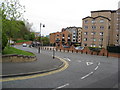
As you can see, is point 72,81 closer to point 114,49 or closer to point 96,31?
point 114,49

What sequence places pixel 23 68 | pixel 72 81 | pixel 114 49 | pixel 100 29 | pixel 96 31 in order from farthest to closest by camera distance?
1. pixel 96 31
2. pixel 100 29
3. pixel 114 49
4. pixel 23 68
5. pixel 72 81

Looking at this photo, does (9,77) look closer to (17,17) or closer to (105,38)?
(17,17)

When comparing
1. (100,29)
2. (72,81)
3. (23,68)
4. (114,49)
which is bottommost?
(72,81)

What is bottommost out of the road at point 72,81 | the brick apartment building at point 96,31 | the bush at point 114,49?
the road at point 72,81

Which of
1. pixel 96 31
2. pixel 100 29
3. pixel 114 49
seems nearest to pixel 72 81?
pixel 114 49

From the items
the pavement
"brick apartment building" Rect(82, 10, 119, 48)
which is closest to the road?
the pavement

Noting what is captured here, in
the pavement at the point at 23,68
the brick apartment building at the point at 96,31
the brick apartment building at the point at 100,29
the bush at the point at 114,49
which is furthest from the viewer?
the brick apartment building at the point at 100,29

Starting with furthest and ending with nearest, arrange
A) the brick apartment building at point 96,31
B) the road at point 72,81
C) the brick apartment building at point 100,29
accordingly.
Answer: the brick apartment building at point 100,29 < the brick apartment building at point 96,31 < the road at point 72,81

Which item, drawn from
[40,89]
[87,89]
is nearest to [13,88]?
[40,89]

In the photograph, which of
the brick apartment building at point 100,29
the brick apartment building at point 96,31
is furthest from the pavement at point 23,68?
the brick apartment building at point 96,31

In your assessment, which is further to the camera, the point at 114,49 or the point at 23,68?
the point at 114,49

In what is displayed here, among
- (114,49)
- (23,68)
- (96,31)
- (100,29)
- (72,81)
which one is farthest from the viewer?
(96,31)

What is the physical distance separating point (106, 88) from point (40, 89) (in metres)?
3.57

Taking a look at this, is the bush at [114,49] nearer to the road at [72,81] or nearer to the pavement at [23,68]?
the road at [72,81]
